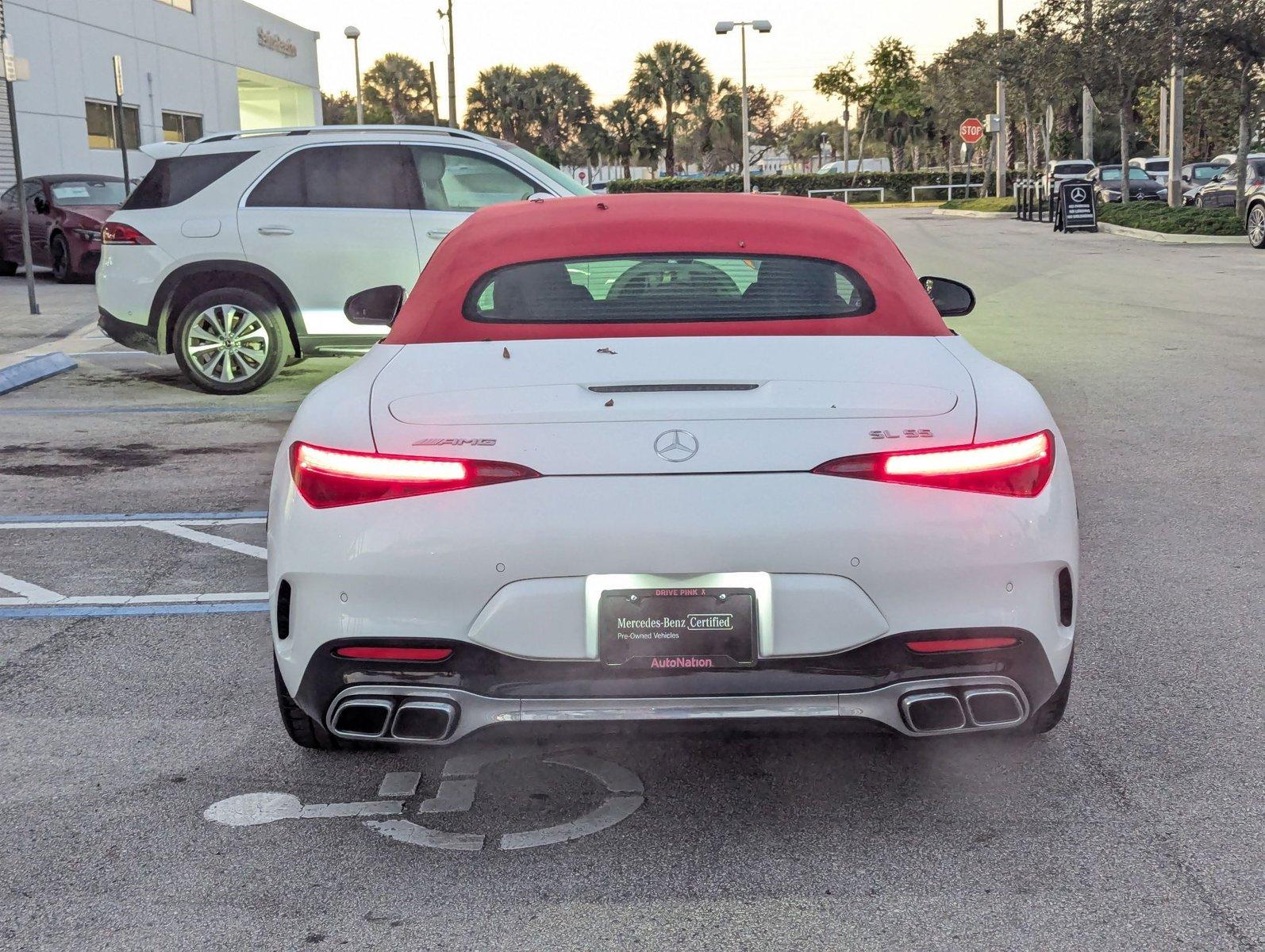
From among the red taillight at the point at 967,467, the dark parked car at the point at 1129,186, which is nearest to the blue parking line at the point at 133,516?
the red taillight at the point at 967,467

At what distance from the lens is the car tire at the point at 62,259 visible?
2331cm

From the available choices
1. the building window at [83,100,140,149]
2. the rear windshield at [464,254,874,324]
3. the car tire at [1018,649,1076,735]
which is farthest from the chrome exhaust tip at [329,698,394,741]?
the building window at [83,100,140,149]

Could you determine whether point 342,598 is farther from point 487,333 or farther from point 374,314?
point 374,314

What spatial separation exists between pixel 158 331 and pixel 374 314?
22.1 ft

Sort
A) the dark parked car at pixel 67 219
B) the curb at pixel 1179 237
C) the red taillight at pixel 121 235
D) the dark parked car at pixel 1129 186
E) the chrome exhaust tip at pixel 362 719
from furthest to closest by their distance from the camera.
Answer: the dark parked car at pixel 1129 186 → the curb at pixel 1179 237 → the dark parked car at pixel 67 219 → the red taillight at pixel 121 235 → the chrome exhaust tip at pixel 362 719

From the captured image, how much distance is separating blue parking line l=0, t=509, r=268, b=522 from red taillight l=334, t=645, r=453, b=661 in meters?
4.17

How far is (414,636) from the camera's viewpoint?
11.0 ft

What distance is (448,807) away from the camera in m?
3.81

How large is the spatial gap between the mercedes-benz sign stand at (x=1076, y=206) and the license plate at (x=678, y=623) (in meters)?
34.4

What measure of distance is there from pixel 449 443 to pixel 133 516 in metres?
4.65

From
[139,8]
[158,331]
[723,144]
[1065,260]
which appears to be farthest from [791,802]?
[723,144]

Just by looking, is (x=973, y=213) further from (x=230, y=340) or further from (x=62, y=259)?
(x=230, y=340)

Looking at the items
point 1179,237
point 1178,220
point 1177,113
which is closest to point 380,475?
point 1179,237

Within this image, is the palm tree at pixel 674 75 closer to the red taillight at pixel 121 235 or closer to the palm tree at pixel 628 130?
the palm tree at pixel 628 130
